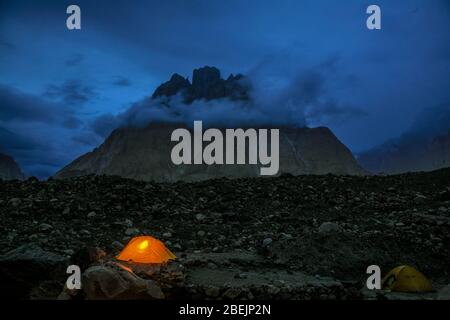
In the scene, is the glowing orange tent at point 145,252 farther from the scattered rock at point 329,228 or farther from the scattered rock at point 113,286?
the scattered rock at point 329,228

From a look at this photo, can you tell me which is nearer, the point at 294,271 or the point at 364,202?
the point at 294,271

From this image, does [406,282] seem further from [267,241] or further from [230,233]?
[230,233]

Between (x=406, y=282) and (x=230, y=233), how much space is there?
490cm

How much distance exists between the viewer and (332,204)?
15672 millimetres

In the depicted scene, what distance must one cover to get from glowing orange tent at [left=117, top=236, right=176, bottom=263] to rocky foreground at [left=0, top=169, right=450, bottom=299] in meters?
0.37

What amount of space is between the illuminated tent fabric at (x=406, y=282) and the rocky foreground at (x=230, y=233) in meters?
0.25

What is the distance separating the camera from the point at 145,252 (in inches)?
355

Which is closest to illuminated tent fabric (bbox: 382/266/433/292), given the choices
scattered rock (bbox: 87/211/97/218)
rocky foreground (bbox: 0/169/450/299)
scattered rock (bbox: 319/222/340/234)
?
rocky foreground (bbox: 0/169/450/299)

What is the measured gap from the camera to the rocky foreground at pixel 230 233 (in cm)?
717

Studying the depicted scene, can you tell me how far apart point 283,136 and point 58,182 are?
607 feet
